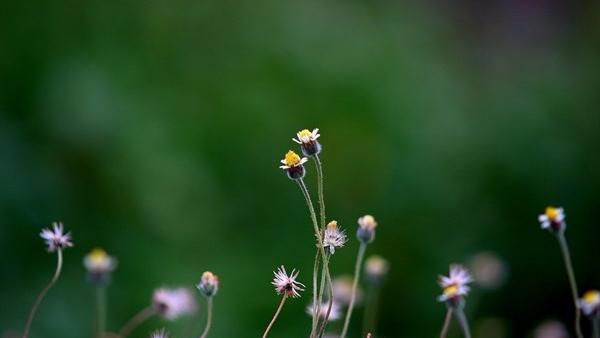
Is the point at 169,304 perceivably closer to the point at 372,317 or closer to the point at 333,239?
the point at 333,239

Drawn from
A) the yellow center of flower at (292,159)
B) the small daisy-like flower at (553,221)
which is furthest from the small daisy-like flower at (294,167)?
the small daisy-like flower at (553,221)

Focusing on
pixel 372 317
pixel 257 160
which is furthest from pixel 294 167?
pixel 257 160

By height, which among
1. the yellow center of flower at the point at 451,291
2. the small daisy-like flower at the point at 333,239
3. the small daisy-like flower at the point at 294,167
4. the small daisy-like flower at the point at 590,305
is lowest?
the yellow center of flower at the point at 451,291

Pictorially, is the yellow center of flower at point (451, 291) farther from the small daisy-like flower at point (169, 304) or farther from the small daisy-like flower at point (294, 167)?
the small daisy-like flower at point (169, 304)

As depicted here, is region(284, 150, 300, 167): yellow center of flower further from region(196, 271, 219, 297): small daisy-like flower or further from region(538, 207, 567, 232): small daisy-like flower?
region(538, 207, 567, 232): small daisy-like flower

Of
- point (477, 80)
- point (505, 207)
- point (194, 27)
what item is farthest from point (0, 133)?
point (477, 80)

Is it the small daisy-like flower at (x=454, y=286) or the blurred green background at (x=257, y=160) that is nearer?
the small daisy-like flower at (x=454, y=286)
